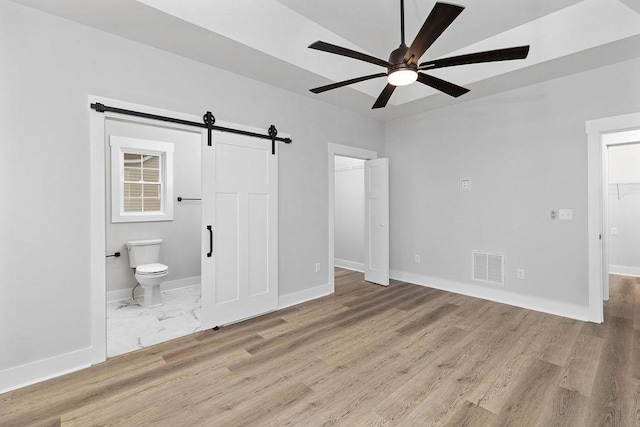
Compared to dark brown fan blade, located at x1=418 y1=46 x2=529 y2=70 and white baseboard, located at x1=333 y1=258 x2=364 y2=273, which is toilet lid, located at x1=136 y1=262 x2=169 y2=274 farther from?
dark brown fan blade, located at x1=418 y1=46 x2=529 y2=70

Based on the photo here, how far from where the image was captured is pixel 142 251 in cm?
418

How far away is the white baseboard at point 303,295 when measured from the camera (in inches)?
152

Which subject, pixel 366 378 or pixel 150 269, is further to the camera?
pixel 150 269

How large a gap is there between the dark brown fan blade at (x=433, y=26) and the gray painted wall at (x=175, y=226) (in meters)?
3.44

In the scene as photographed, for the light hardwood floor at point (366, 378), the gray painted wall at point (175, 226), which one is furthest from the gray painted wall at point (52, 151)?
the gray painted wall at point (175, 226)

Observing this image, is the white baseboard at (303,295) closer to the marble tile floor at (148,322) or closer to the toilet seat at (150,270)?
the marble tile floor at (148,322)

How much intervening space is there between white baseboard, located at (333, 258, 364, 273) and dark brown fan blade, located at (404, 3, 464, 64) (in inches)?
174

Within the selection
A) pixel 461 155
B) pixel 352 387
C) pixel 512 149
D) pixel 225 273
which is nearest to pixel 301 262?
pixel 225 273

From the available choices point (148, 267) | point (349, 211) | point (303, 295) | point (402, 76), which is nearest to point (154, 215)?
point (148, 267)

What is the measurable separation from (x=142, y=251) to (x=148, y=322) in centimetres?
117

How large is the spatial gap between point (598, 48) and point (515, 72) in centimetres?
69

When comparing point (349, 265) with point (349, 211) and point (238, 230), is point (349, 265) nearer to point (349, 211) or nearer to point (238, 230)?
point (349, 211)

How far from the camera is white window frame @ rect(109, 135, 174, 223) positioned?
4156 mm

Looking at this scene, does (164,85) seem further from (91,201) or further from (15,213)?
(15,213)
